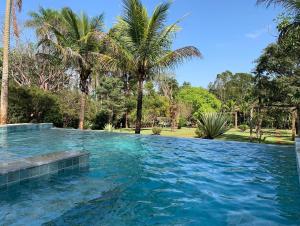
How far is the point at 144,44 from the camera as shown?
1593 centimetres

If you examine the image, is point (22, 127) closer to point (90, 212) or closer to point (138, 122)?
point (138, 122)

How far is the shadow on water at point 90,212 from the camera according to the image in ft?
12.6

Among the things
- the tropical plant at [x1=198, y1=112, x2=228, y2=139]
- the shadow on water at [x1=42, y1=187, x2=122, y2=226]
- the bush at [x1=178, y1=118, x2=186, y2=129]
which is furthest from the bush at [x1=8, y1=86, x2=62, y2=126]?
the bush at [x1=178, y1=118, x2=186, y2=129]

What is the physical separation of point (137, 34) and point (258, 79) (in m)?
10.6

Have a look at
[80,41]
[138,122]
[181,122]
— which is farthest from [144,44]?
[181,122]

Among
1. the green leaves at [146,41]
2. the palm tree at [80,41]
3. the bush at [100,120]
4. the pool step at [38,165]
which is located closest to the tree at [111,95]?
the bush at [100,120]

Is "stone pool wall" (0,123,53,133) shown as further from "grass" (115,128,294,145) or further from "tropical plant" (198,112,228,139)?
"grass" (115,128,294,145)

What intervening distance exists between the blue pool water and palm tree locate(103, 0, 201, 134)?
8348 millimetres

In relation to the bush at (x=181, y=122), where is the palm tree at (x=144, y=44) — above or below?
above

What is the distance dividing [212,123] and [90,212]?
13.7 m

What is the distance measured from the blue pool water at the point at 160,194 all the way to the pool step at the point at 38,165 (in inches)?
6.0

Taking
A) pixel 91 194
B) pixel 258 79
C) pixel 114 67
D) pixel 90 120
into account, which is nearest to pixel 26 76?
pixel 90 120

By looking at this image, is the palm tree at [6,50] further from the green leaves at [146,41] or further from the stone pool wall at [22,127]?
the green leaves at [146,41]

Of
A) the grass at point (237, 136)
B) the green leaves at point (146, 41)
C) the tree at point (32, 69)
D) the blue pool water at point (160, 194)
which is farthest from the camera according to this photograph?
the tree at point (32, 69)
